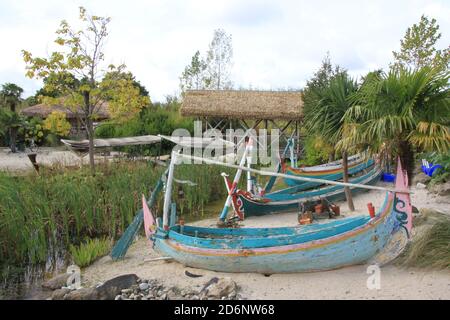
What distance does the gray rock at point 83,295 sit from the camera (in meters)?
4.34

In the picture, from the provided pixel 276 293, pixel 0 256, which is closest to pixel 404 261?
pixel 276 293

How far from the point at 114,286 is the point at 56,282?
0.97m

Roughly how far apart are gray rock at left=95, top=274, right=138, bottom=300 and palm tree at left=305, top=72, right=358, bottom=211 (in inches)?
155

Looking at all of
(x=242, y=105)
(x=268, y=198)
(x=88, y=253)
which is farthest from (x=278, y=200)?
(x=242, y=105)

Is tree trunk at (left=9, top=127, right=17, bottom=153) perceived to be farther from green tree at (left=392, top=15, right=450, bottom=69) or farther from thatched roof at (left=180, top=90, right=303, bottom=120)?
green tree at (left=392, top=15, right=450, bottom=69)

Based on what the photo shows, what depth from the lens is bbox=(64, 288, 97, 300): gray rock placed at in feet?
14.2

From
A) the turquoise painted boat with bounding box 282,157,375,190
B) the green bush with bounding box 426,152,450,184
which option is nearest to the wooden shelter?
the turquoise painted boat with bounding box 282,157,375,190

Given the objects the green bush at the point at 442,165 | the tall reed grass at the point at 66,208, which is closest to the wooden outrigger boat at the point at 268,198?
the tall reed grass at the point at 66,208

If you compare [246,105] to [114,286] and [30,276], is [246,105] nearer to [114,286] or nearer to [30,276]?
[30,276]

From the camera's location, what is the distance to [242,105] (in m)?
14.8

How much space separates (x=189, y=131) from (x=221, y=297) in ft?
46.8

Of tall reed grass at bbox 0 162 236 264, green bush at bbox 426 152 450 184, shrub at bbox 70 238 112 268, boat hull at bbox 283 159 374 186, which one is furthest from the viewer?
boat hull at bbox 283 159 374 186

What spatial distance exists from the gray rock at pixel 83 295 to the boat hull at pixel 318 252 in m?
1.32

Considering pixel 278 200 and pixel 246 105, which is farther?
pixel 246 105
